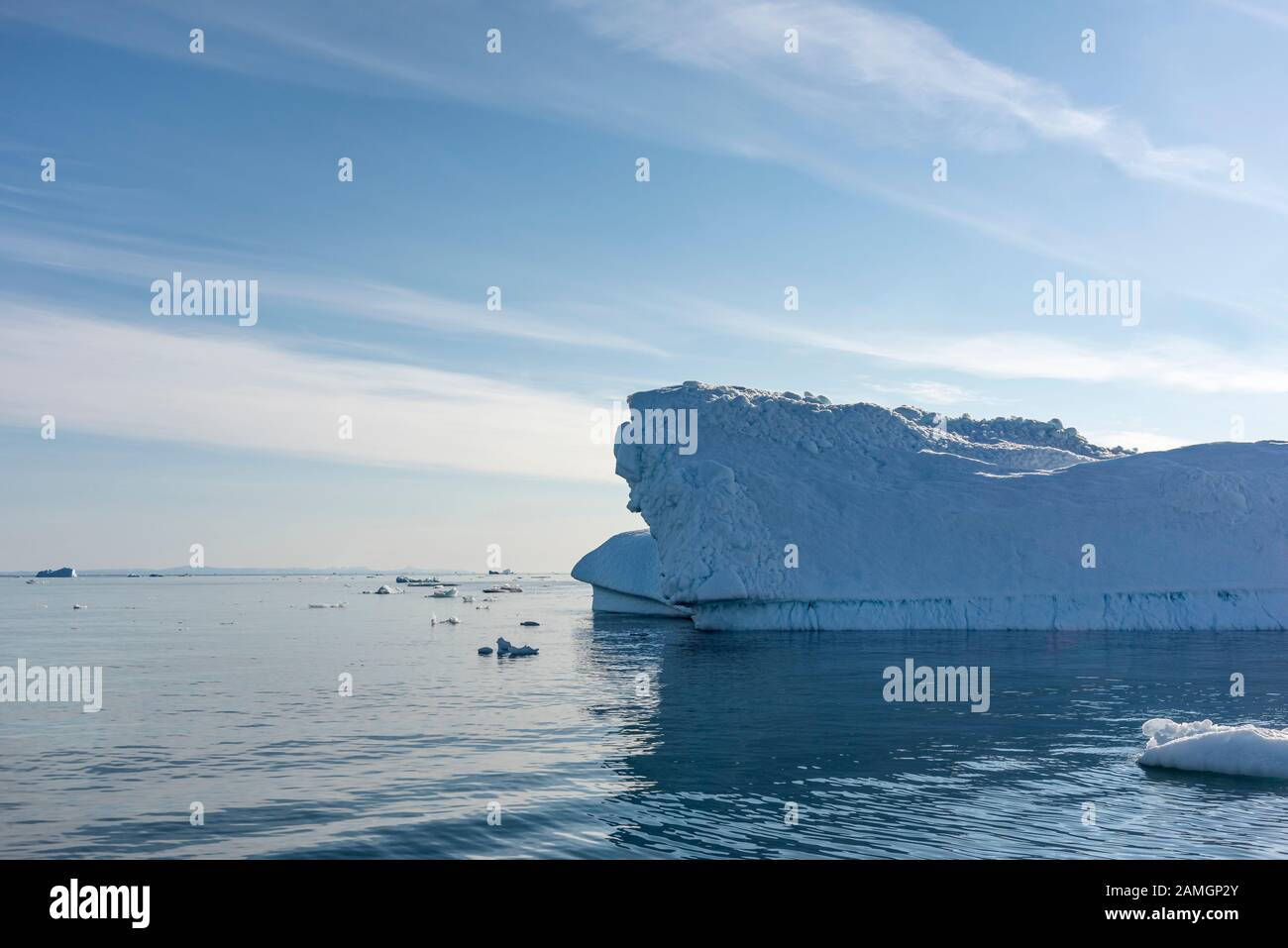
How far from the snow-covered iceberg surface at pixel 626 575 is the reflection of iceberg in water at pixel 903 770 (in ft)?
80.9

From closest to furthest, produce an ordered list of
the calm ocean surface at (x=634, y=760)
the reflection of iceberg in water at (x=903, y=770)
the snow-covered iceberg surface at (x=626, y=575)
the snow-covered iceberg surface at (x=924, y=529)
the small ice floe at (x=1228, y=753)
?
the reflection of iceberg in water at (x=903, y=770), the calm ocean surface at (x=634, y=760), the small ice floe at (x=1228, y=753), the snow-covered iceberg surface at (x=924, y=529), the snow-covered iceberg surface at (x=626, y=575)

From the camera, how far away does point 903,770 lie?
1362 cm

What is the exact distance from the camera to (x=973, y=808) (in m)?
11.3

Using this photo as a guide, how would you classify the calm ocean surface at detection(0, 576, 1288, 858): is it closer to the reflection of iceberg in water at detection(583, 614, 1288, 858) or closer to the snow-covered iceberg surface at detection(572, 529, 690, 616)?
the reflection of iceberg in water at detection(583, 614, 1288, 858)

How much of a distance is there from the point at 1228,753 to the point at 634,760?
8.14 metres

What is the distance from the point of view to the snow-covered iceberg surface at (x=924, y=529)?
3744 centimetres

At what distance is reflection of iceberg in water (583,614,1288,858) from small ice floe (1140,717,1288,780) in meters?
0.47

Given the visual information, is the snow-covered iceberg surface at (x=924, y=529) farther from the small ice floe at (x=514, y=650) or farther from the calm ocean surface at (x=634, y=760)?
the small ice floe at (x=514, y=650)

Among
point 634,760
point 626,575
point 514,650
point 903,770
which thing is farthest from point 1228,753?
point 626,575
